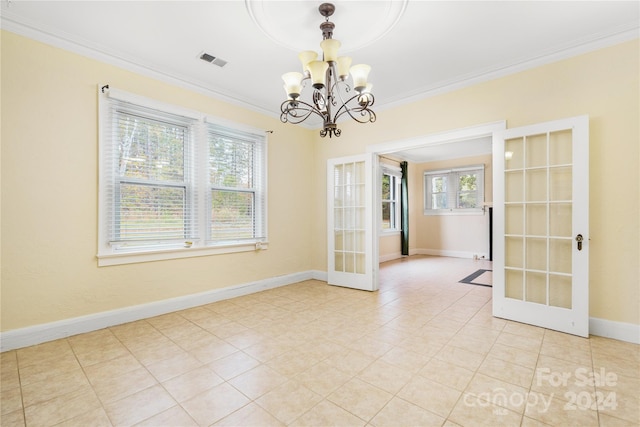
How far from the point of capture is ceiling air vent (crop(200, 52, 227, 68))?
10.2 feet

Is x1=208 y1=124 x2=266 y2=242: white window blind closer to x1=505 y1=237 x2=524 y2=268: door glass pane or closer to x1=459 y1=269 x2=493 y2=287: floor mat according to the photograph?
x1=505 y1=237 x2=524 y2=268: door glass pane

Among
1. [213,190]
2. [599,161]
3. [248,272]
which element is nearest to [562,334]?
[599,161]

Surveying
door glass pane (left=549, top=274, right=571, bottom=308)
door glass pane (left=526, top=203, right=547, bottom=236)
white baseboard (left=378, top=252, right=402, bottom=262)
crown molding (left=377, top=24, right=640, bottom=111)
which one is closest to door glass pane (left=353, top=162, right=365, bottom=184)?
crown molding (left=377, top=24, right=640, bottom=111)

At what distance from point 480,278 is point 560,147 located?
3.00 meters

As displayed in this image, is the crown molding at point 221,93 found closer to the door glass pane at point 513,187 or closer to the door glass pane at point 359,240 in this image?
the door glass pane at point 513,187

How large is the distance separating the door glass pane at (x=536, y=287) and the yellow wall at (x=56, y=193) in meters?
3.99

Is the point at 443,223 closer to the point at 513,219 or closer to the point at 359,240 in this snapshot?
the point at 359,240

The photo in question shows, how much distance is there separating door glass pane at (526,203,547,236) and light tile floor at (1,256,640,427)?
38.9 inches

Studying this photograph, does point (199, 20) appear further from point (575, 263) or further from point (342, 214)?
point (575, 263)

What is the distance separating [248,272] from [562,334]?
3743 mm

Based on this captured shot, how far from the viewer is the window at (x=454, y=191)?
7.55 metres

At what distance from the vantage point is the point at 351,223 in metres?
4.69

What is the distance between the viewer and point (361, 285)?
448cm

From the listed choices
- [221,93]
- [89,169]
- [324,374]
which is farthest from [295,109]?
[324,374]
